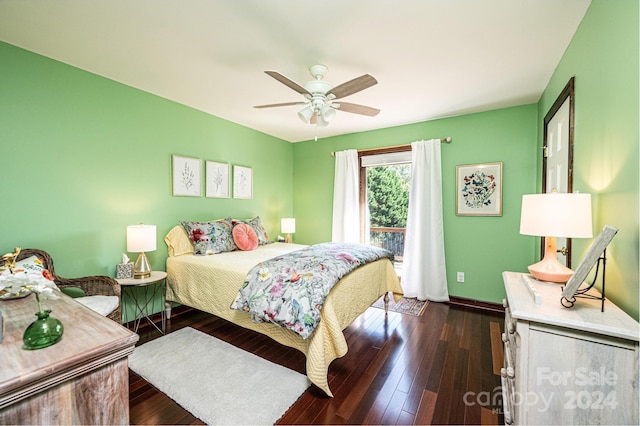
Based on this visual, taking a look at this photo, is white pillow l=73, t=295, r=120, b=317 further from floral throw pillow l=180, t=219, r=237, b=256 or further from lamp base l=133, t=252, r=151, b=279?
floral throw pillow l=180, t=219, r=237, b=256

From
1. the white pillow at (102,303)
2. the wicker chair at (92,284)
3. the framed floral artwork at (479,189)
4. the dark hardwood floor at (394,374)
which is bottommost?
the dark hardwood floor at (394,374)

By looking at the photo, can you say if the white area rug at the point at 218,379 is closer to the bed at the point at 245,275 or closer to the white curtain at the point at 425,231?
the bed at the point at 245,275

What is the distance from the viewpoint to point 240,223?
356cm

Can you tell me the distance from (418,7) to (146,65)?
2294 mm

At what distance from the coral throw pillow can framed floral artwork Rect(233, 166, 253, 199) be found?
2.36ft

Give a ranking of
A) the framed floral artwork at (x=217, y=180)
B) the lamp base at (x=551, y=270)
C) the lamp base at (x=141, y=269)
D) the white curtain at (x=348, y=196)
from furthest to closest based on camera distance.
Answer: the white curtain at (x=348, y=196) → the framed floral artwork at (x=217, y=180) → the lamp base at (x=141, y=269) → the lamp base at (x=551, y=270)

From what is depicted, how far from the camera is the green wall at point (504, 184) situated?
325 cm

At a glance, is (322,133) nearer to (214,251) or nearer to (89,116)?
(214,251)

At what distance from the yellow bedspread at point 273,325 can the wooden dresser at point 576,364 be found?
1.06 metres

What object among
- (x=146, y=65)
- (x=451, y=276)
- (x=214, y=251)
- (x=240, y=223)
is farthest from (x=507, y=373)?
(x=146, y=65)

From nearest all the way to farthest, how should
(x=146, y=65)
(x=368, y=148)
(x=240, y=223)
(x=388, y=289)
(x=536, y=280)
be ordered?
(x=536, y=280)
(x=146, y=65)
(x=388, y=289)
(x=240, y=223)
(x=368, y=148)

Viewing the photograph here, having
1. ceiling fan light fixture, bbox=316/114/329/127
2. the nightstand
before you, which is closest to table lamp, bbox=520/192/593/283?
ceiling fan light fixture, bbox=316/114/329/127

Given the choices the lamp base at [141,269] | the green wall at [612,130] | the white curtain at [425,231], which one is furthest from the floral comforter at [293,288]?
the white curtain at [425,231]

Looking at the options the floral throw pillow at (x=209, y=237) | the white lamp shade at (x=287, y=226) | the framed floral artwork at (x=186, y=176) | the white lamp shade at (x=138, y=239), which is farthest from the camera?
the white lamp shade at (x=287, y=226)
